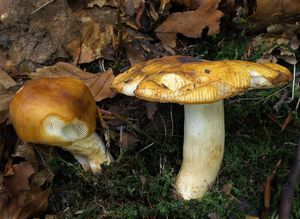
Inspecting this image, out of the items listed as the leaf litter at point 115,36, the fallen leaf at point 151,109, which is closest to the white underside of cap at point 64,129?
the leaf litter at point 115,36

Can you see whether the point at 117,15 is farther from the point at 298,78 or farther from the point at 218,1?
the point at 298,78

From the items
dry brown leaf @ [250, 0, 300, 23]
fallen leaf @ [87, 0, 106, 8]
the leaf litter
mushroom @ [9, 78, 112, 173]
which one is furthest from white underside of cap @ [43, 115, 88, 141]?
dry brown leaf @ [250, 0, 300, 23]

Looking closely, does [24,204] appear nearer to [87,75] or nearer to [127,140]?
[127,140]

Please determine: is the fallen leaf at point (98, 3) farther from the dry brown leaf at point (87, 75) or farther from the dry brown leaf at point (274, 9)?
the dry brown leaf at point (274, 9)

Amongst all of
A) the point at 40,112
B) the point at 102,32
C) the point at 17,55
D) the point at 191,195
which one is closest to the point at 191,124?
the point at 191,195

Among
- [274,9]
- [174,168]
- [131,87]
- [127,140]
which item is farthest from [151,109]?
[274,9]

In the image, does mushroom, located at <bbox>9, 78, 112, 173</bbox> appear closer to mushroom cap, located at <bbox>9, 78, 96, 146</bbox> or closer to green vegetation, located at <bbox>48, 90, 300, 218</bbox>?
mushroom cap, located at <bbox>9, 78, 96, 146</bbox>
